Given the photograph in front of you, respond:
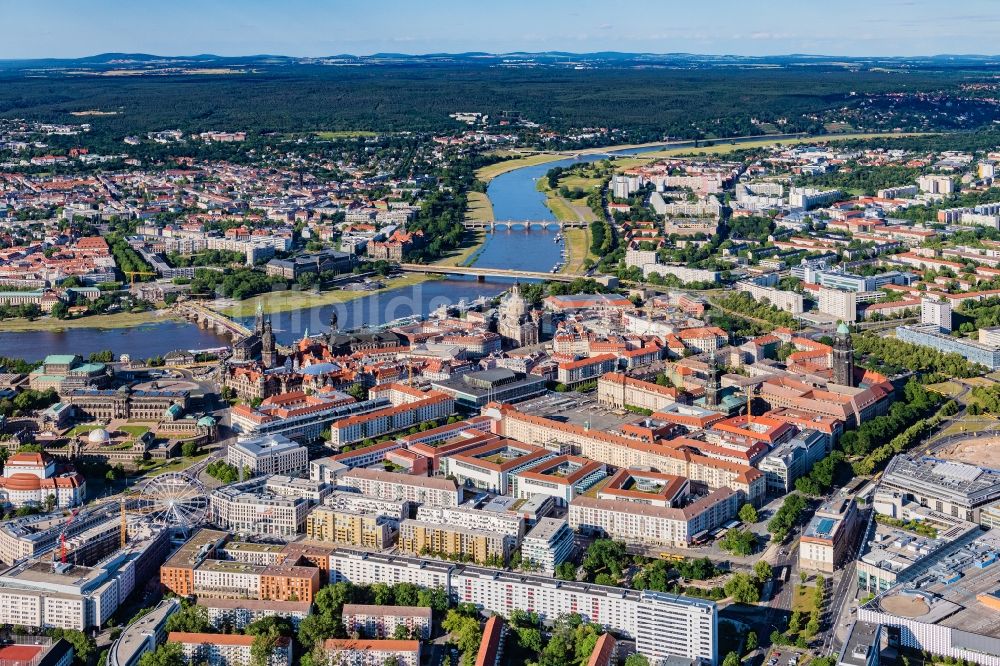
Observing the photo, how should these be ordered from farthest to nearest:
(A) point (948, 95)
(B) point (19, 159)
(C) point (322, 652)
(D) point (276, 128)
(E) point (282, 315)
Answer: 1. (A) point (948, 95)
2. (D) point (276, 128)
3. (B) point (19, 159)
4. (E) point (282, 315)
5. (C) point (322, 652)

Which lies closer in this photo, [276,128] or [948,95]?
[276,128]

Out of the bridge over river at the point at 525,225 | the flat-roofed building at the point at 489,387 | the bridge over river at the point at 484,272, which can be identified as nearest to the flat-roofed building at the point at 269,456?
the flat-roofed building at the point at 489,387

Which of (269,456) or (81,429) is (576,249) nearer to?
(81,429)

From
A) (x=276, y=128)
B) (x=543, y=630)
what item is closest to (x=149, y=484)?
(x=543, y=630)

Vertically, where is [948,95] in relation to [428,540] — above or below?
above

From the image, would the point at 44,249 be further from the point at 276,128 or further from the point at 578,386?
the point at 276,128
